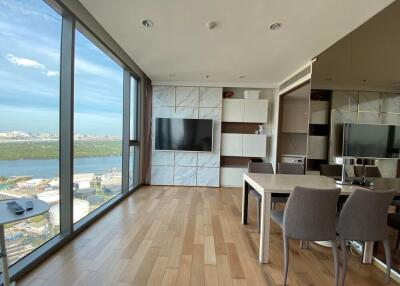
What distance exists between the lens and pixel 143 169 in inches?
207

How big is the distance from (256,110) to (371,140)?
2.57 meters

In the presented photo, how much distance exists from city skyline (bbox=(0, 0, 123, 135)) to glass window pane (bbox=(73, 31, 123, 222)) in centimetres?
1

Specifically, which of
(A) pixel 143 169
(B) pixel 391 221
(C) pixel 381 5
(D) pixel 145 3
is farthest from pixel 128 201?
(C) pixel 381 5

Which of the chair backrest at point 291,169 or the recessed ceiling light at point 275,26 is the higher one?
the recessed ceiling light at point 275,26

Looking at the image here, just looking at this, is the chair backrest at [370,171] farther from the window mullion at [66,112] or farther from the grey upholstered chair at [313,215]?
the window mullion at [66,112]

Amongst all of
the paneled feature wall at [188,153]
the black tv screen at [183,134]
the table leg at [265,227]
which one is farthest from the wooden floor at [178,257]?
the black tv screen at [183,134]

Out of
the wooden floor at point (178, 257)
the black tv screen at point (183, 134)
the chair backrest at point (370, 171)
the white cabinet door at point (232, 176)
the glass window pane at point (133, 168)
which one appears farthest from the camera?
the white cabinet door at point (232, 176)

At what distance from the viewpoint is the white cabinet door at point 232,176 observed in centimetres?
536

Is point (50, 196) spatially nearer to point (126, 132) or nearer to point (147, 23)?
point (126, 132)

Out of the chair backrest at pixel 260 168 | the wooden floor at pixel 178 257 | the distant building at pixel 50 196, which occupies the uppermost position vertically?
the chair backrest at pixel 260 168

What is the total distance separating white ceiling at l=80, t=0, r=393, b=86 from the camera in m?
2.18

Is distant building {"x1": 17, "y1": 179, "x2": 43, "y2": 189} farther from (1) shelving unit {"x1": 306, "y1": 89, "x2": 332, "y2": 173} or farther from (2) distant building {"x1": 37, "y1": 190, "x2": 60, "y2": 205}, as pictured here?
(1) shelving unit {"x1": 306, "y1": 89, "x2": 332, "y2": 173}

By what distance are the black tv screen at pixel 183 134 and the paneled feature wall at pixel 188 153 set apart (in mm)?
153

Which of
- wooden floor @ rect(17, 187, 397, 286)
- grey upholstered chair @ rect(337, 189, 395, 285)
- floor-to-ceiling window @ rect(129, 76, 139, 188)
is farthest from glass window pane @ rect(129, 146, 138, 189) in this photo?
grey upholstered chair @ rect(337, 189, 395, 285)
